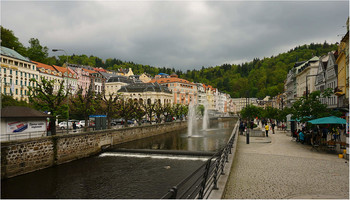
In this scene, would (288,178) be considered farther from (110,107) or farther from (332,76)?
(332,76)

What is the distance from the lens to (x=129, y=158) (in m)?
23.6

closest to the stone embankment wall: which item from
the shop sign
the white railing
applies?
the white railing

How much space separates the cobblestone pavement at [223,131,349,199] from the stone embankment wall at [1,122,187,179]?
49.3 ft

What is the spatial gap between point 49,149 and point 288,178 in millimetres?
18462

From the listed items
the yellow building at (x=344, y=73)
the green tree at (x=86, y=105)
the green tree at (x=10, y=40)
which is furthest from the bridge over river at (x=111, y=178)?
the green tree at (x=10, y=40)

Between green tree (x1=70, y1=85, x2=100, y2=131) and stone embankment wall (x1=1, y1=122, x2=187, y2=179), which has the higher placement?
green tree (x1=70, y1=85, x2=100, y2=131)

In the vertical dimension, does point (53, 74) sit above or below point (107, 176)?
above

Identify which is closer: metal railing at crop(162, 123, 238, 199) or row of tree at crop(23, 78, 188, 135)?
metal railing at crop(162, 123, 238, 199)

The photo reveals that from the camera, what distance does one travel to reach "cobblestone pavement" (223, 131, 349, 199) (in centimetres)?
893

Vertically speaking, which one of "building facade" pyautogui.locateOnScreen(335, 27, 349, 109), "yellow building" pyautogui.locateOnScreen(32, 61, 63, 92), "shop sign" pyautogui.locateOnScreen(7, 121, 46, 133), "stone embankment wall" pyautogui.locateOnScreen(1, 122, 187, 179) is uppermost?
"yellow building" pyautogui.locateOnScreen(32, 61, 63, 92)

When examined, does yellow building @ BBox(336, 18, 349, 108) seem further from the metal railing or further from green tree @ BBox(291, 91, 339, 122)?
the metal railing

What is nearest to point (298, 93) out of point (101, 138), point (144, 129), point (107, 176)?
point (144, 129)

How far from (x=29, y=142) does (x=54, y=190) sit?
6091 mm

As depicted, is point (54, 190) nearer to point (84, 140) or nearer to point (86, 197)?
point (86, 197)
